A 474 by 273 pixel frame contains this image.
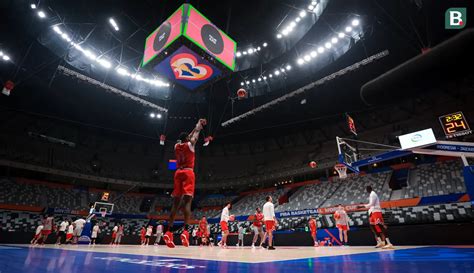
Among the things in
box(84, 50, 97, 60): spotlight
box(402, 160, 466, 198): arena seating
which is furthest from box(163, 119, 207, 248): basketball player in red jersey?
box(402, 160, 466, 198): arena seating

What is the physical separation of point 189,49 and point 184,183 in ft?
19.0

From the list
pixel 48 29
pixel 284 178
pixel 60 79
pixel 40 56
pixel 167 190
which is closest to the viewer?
pixel 48 29

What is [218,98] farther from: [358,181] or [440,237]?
[440,237]

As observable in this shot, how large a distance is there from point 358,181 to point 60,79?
25659 millimetres

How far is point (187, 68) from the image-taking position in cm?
1014

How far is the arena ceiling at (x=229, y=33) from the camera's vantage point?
44.3 feet

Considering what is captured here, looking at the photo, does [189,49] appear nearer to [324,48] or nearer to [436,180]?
[324,48]

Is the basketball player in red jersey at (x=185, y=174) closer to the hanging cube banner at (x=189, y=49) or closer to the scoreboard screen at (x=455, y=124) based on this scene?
the hanging cube banner at (x=189, y=49)

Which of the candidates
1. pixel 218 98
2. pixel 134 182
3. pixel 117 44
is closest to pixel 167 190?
pixel 134 182

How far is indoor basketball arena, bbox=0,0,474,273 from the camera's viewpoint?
24.6 ft

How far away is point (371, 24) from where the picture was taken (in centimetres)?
1407

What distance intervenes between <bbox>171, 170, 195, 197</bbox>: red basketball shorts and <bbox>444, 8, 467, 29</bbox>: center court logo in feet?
40.3

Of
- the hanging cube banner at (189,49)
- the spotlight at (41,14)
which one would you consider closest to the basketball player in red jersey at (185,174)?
the hanging cube banner at (189,49)

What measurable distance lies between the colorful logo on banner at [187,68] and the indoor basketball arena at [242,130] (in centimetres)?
8
